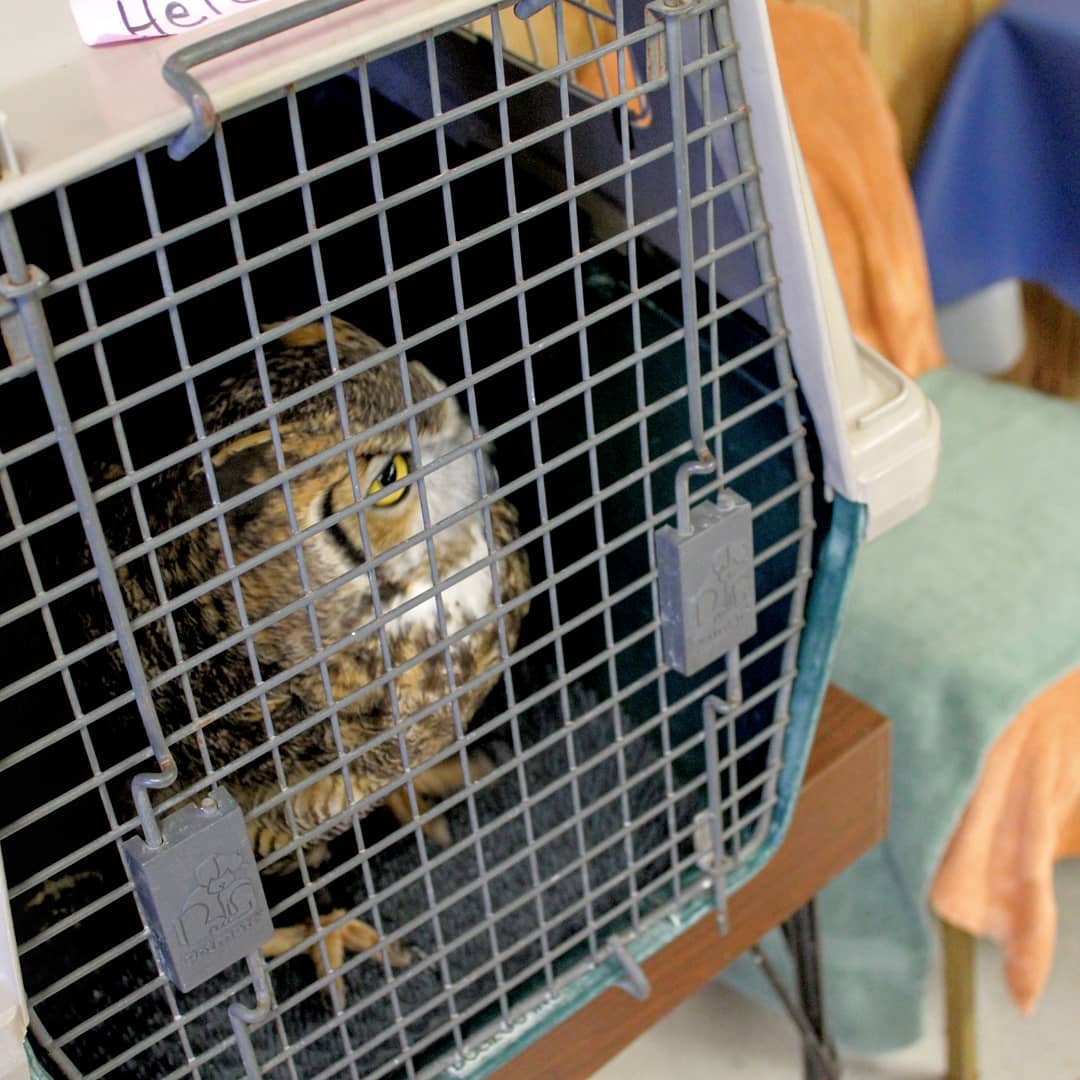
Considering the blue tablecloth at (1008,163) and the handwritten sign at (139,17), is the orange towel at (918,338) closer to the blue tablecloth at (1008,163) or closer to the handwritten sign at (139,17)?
the blue tablecloth at (1008,163)

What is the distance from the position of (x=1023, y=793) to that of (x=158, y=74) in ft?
3.12

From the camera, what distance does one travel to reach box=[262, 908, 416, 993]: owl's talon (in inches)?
28.0

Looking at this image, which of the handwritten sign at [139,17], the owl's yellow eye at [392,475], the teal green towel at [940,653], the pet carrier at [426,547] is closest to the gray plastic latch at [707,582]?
the pet carrier at [426,547]

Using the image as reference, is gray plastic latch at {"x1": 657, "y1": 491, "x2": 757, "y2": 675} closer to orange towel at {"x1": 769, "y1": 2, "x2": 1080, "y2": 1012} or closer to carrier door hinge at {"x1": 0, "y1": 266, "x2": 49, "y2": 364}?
carrier door hinge at {"x1": 0, "y1": 266, "x2": 49, "y2": 364}

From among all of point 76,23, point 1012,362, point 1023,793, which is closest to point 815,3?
point 1012,362

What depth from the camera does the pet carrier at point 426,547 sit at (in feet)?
1.61

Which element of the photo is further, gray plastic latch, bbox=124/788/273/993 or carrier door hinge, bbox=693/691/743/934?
carrier door hinge, bbox=693/691/743/934

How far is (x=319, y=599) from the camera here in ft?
1.78

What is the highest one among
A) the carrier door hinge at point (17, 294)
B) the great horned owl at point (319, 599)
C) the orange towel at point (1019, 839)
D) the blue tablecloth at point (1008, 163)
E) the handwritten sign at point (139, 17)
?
the handwritten sign at point (139, 17)

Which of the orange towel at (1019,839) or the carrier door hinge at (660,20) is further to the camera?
the orange towel at (1019,839)

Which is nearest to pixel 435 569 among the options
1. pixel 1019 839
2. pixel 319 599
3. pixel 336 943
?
pixel 319 599

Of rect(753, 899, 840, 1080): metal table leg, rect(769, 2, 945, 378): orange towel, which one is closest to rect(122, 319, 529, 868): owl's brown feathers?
rect(753, 899, 840, 1080): metal table leg

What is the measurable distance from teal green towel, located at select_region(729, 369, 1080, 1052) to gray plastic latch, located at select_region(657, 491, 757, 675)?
0.52 meters

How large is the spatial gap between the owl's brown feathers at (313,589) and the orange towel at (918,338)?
0.59 meters
